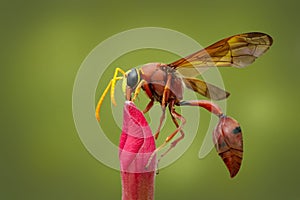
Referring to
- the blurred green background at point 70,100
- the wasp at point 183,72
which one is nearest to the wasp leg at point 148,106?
the wasp at point 183,72

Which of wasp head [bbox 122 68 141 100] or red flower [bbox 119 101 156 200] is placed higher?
wasp head [bbox 122 68 141 100]

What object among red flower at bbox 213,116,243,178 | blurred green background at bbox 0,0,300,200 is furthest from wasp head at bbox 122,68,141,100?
blurred green background at bbox 0,0,300,200

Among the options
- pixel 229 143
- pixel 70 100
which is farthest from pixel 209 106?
pixel 70 100

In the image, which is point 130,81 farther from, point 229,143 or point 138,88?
point 229,143

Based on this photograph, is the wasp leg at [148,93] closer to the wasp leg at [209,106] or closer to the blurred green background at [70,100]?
the wasp leg at [209,106]

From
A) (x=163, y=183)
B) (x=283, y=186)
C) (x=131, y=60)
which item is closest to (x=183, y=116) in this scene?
(x=131, y=60)

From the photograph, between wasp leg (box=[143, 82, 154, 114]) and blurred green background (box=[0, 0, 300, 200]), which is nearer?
wasp leg (box=[143, 82, 154, 114])

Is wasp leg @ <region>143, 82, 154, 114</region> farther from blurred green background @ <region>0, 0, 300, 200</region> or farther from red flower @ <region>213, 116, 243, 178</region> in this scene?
blurred green background @ <region>0, 0, 300, 200</region>

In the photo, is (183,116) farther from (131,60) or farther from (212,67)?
(131,60)
